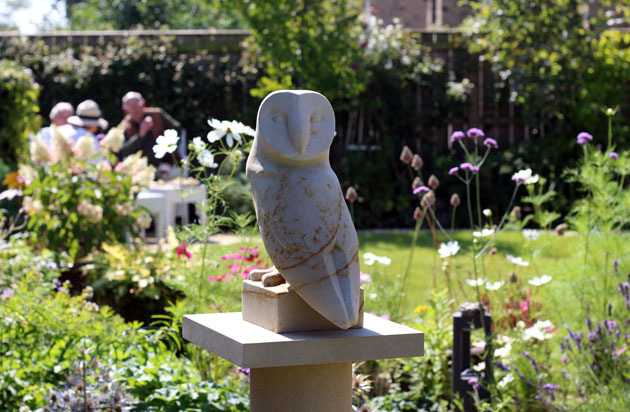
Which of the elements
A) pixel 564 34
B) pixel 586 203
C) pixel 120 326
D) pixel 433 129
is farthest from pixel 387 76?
pixel 120 326

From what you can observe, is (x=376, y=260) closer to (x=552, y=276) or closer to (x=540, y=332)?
(x=540, y=332)

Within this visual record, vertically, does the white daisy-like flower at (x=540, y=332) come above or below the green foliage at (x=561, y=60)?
below

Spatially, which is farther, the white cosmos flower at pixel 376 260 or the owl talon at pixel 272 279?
the white cosmos flower at pixel 376 260

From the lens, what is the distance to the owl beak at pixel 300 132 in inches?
99.1

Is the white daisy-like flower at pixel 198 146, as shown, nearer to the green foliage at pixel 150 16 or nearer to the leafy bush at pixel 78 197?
the leafy bush at pixel 78 197

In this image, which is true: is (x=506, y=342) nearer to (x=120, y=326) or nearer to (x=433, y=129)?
(x=120, y=326)

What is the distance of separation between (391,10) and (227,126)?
52.0 ft

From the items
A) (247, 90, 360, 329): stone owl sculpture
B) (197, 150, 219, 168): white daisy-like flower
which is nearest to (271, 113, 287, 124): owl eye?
(247, 90, 360, 329): stone owl sculpture

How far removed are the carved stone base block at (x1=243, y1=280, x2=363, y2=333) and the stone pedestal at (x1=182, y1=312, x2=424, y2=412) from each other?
0.10 ft

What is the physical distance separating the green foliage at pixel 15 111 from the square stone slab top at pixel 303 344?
300 inches

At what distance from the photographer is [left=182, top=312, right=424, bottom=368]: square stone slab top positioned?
2.42 meters

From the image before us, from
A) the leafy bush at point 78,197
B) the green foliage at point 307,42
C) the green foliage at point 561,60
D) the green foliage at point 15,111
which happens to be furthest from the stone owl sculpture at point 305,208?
the green foliage at point 561,60

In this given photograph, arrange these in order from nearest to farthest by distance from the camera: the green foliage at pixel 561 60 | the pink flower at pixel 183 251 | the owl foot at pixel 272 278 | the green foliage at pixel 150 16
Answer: the owl foot at pixel 272 278
the pink flower at pixel 183 251
the green foliage at pixel 561 60
the green foliage at pixel 150 16

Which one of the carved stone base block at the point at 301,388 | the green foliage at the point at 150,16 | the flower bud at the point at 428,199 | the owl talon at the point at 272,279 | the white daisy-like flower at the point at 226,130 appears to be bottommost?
the carved stone base block at the point at 301,388
